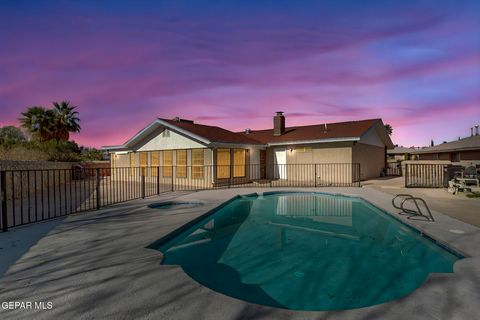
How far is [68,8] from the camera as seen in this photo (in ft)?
32.7

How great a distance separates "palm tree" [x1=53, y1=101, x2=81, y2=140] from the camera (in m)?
30.5

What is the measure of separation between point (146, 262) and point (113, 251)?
0.87 m

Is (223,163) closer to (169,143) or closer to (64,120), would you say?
(169,143)

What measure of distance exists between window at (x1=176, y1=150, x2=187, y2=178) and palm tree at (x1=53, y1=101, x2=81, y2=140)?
2112 cm

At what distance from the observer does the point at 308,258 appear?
16.9ft

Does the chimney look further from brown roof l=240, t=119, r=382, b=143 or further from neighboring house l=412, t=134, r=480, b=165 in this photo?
neighboring house l=412, t=134, r=480, b=165

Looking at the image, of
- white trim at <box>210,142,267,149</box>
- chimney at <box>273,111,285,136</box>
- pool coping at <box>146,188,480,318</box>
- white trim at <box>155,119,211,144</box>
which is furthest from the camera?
chimney at <box>273,111,285,136</box>

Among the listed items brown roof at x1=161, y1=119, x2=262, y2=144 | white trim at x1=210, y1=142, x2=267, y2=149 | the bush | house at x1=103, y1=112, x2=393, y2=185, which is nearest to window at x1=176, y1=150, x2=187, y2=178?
house at x1=103, y1=112, x2=393, y2=185

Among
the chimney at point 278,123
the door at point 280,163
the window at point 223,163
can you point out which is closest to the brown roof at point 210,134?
the window at point 223,163

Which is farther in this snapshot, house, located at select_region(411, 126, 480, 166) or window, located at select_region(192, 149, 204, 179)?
house, located at select_region(411, 126, 480, 166)

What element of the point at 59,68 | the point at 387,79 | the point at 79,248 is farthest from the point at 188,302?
the point at 387,79

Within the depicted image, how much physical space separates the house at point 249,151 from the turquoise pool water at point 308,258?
26.5ft

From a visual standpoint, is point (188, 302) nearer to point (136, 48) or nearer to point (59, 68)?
point (136, 48)

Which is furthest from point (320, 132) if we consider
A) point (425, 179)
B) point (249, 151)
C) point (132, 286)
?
point (132, 286)
